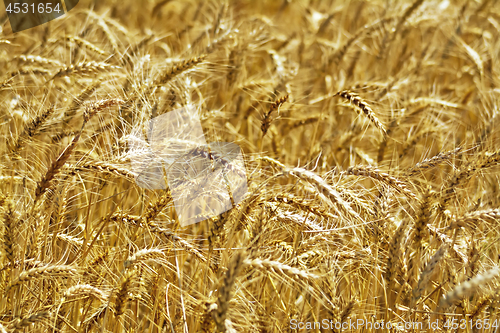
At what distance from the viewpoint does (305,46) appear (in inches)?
164

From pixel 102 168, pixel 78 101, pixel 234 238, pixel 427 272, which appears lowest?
pixel 234 238

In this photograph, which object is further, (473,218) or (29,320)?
(473,218)

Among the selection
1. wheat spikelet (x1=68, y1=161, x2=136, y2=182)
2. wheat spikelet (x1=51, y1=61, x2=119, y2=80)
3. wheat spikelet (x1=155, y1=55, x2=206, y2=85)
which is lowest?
wheat spikelet (x1=68, y1=161, x2=136, y2=182)

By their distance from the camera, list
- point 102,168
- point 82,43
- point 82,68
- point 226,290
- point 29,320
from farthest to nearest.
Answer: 1. point 82,43
2. point 82,68
3. point 102,168
4. point 29,320
5. point 226,290

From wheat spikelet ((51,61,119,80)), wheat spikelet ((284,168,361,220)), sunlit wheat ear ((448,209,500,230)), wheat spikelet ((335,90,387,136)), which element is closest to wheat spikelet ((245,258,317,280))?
wheat spikelet ((284,168,361,220))

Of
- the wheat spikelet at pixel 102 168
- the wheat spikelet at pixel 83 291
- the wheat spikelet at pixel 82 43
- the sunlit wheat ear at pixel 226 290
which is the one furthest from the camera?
the wheat spikelet at pixel 82 43

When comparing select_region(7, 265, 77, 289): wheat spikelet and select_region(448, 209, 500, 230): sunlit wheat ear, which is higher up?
select_region(448, 209, 500, 230): sunlit wheat ear

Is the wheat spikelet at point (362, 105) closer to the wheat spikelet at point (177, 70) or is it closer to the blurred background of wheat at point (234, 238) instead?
the blurred background of wheat at point (234, 238)

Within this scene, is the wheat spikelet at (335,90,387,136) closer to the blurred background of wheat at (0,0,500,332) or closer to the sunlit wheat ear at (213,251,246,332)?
the blurred background of wheat at (0,0,500,332)

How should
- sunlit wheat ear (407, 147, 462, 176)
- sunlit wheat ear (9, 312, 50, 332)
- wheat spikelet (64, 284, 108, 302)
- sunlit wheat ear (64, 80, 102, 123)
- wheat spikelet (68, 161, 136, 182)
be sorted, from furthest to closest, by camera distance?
sunlit wheat ear (64, 80, 102, 123) < sunlit wheat ear (407, 147, 462, 176) < wheat spikelet (68, 161, 136, 182) < wheat spikelet (64, 284, 108, 302) < sunlit wheat ear (9, 312, 50, 332)

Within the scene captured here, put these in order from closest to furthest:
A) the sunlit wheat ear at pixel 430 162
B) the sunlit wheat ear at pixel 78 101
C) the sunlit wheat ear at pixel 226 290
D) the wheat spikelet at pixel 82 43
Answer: the sunlit wheat ear at pixel 226 290, the sunlit wheat ear at pixel 430 162, the sunlit wheat ear at pixel 78 101, the wheat spikelet at pixel 82 43

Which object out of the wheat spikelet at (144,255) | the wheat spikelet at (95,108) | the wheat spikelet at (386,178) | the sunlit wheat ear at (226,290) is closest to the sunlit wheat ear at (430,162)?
the wheat spikelet at (386,178)

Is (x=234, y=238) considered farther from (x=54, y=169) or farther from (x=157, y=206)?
(x=54, y=169)

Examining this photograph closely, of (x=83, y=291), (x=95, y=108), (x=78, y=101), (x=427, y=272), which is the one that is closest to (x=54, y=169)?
(x=95, y=108)
